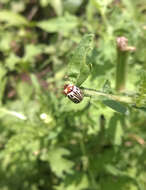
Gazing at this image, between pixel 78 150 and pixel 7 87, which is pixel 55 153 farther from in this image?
pixel 7 87

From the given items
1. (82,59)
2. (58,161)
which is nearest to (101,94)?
(82,59)

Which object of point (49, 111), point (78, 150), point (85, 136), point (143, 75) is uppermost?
point (143, 75)

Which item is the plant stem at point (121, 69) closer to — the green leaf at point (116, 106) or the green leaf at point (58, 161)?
the green leaf at point (116, 106)

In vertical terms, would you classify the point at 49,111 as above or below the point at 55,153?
above

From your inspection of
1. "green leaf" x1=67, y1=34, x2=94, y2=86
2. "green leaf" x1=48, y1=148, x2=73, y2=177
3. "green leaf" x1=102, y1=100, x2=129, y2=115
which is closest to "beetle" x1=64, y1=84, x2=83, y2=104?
"green leaf" x1=67, y1=34, x2=94, y2=86

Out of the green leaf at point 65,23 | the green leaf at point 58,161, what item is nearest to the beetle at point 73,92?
the green leaf at point 58,161

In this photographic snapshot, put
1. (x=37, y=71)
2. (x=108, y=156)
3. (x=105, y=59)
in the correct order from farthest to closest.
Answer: (x=37, y=71) < (x=108, y=156) < (x=105, y=59)

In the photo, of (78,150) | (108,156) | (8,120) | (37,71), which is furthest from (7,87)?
(108,156)

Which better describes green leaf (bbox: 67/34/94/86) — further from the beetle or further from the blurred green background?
the blurred green background
